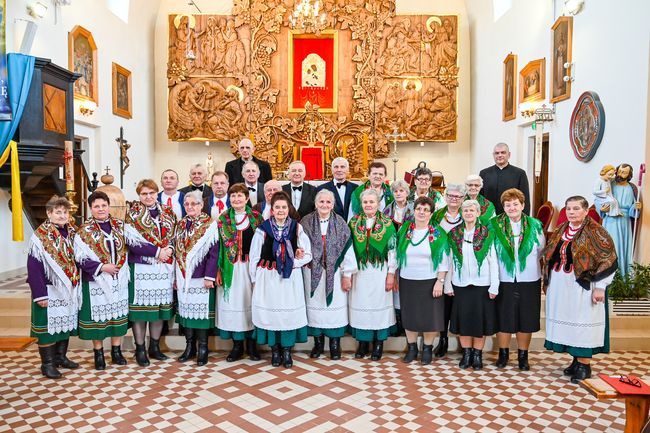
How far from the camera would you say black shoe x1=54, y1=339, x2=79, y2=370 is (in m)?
4.75

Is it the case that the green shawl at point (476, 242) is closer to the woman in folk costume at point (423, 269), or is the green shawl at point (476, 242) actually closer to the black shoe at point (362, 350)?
the woman in folk costume at point (423, 269)

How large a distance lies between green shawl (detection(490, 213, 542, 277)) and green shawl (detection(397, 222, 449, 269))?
17.2 inches

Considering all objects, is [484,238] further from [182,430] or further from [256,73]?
[256,73]

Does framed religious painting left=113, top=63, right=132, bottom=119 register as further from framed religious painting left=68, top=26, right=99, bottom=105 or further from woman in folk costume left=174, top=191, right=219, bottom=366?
woman in folk costume left=174, top=191, right=219, bottom=366

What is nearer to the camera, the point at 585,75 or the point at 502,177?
the point at 502,177

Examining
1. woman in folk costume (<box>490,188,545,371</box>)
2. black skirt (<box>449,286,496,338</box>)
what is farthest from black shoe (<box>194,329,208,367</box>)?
woman in folk costume (<box>490,188,545,371</box>)

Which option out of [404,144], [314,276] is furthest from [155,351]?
[404,144]

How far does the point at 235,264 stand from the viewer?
483 cm

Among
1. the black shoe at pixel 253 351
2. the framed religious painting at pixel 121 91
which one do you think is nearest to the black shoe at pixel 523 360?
the black shoe at pixel 253 351

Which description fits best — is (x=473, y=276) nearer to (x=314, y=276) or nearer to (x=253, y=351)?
(x=314, y=276)

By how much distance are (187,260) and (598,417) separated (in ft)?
11.4

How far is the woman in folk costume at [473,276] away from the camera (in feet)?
15.0

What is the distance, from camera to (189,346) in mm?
5004

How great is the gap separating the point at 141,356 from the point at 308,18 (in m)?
8.16
